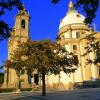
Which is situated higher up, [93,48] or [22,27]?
[22,27]

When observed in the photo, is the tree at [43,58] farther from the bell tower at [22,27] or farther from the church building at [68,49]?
the bell tower at [22,27]

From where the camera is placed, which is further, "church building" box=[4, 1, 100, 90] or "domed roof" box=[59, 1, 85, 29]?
"domed roof" box=[59, 1, 85, 29]

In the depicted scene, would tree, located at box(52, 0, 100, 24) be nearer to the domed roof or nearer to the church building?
the church building

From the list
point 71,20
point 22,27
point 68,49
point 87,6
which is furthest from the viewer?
point 71,20

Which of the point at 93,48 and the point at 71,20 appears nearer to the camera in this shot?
the point at 93,48

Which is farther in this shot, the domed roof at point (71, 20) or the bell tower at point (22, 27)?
the domed roof at point (71, 20)

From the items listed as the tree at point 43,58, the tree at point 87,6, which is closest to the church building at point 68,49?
the tree at point 43,58

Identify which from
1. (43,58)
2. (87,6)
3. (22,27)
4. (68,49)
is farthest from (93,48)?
(22,27)

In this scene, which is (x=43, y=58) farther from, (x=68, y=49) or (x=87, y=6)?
(x=68, y=49)

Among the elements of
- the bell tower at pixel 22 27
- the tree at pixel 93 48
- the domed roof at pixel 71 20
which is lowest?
the tree at pixel 93 48

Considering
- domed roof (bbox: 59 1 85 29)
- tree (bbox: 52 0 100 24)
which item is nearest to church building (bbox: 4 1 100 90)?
domed roof (bbox: 59 1 85 29)

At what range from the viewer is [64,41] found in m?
75.4

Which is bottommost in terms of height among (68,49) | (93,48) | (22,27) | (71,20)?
(93,48)

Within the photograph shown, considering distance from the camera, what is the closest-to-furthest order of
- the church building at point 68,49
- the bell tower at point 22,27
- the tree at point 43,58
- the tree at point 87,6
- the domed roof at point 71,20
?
the tree at point 87,6 → the tree at point 43,58 → the church building at point 68,49 → the bell tower at point 22,27 → the domed roof at point 71,20
